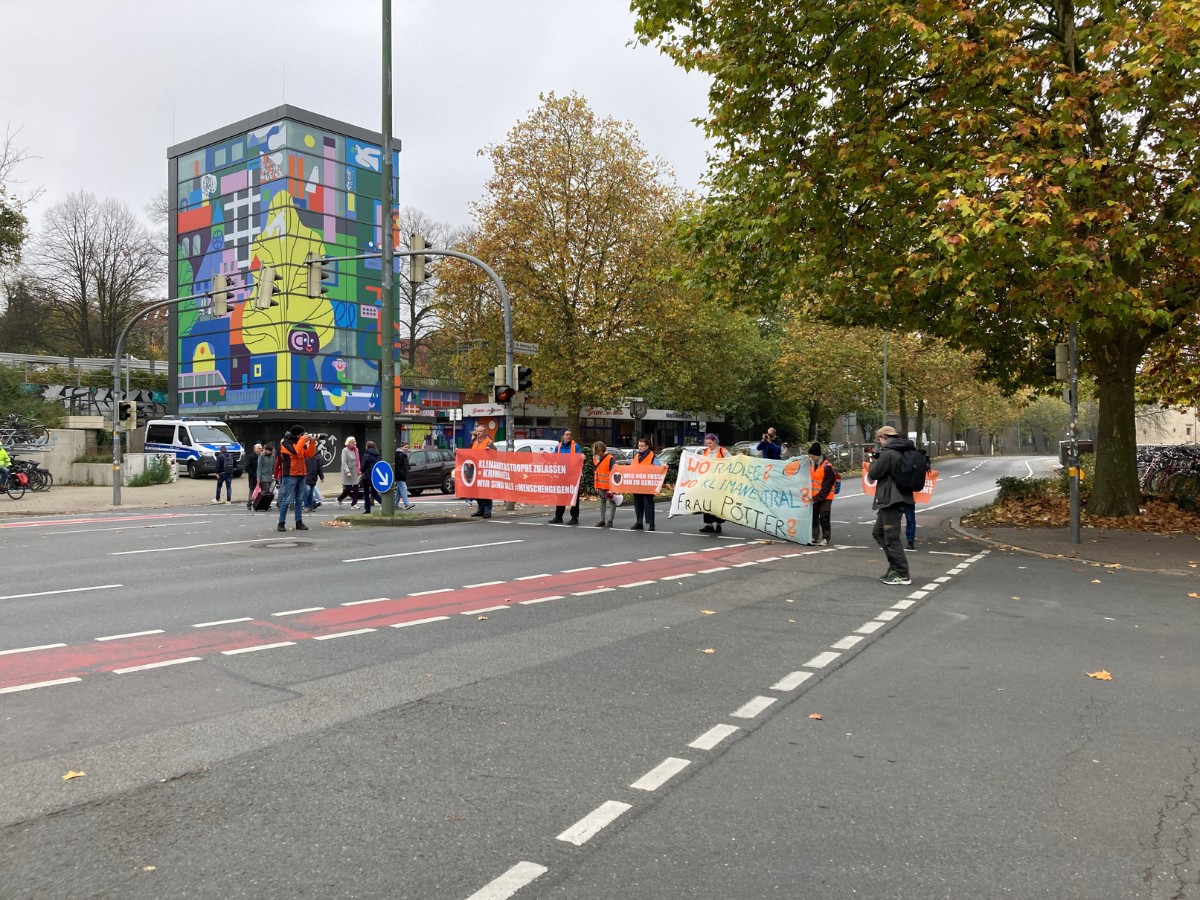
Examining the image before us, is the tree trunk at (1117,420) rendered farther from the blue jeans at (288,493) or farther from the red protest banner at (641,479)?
the blue jeans at (288,493)

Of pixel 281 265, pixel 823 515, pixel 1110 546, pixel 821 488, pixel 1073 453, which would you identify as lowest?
pixel 1110 546

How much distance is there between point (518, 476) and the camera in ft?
62.3

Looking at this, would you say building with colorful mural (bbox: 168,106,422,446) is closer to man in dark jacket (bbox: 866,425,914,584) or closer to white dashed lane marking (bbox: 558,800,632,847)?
man in dark jacket (bbox: 866,425,914,584)

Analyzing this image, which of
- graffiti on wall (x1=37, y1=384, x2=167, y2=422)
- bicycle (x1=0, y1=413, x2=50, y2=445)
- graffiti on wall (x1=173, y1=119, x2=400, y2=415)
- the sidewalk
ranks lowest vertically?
the sidewalk

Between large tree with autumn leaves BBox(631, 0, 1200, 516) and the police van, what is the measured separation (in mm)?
28933

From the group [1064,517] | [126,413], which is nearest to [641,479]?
[1064,517]

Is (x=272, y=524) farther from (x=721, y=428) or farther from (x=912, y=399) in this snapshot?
(x=721, y=428)

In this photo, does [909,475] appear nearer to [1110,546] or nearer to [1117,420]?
[1110,546]

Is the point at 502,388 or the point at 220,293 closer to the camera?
the point at 502,388

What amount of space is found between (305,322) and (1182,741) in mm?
43211

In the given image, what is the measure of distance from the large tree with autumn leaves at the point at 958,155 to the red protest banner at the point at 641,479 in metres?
3.80

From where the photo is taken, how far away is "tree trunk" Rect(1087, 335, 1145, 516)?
16.4 m

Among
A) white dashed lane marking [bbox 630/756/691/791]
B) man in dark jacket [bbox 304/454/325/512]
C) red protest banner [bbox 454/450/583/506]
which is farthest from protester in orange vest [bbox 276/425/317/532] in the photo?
white dashed lane marking [bbox 630/756/691/791]

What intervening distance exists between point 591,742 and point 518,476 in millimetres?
14553
